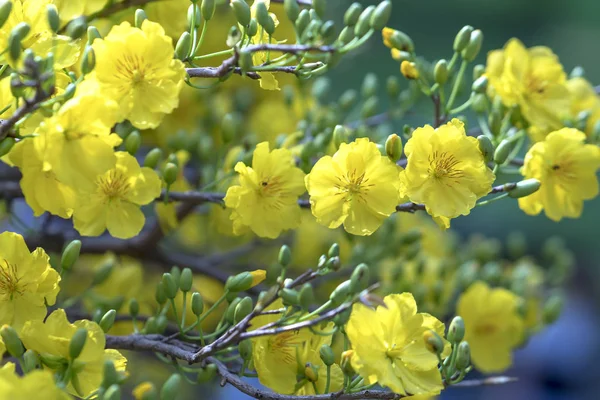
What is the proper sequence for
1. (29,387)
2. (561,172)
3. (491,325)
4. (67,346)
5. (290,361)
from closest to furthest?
(29,387) < (67,346) < (290,361) < (561,172) < (491,325)

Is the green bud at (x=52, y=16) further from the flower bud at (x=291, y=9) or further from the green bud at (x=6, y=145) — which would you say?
the flower bud at (x=291, y=9)

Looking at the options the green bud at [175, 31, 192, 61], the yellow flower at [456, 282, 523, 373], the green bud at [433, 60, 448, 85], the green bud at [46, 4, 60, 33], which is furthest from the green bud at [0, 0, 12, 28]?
the yellow flower at [456, 282, 523, 373]

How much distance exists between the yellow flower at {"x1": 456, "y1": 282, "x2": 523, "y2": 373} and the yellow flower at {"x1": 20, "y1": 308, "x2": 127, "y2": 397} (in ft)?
1.94

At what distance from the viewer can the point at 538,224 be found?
3236mm

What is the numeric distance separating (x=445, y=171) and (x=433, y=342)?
16 centimetres

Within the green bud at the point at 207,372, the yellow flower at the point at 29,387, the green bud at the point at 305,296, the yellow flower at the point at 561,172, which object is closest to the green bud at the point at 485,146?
the yellow flower at the point at 561,172

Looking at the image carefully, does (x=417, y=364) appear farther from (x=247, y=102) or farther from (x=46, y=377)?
(x=247, y=102)

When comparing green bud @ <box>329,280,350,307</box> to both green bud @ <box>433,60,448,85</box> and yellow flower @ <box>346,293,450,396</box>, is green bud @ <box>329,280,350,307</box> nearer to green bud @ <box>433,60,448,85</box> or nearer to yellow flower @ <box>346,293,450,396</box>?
yellow flower @ <box>346,293,450,396</box>

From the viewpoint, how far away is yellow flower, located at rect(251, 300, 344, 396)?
27.5 inches

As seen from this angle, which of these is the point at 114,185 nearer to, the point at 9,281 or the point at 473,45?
the point at 9,281

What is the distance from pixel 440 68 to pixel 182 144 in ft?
1.29

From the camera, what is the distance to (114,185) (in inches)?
28.7

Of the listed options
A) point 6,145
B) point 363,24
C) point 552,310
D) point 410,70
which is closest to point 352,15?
point 363,24

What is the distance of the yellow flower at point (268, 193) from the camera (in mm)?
766
